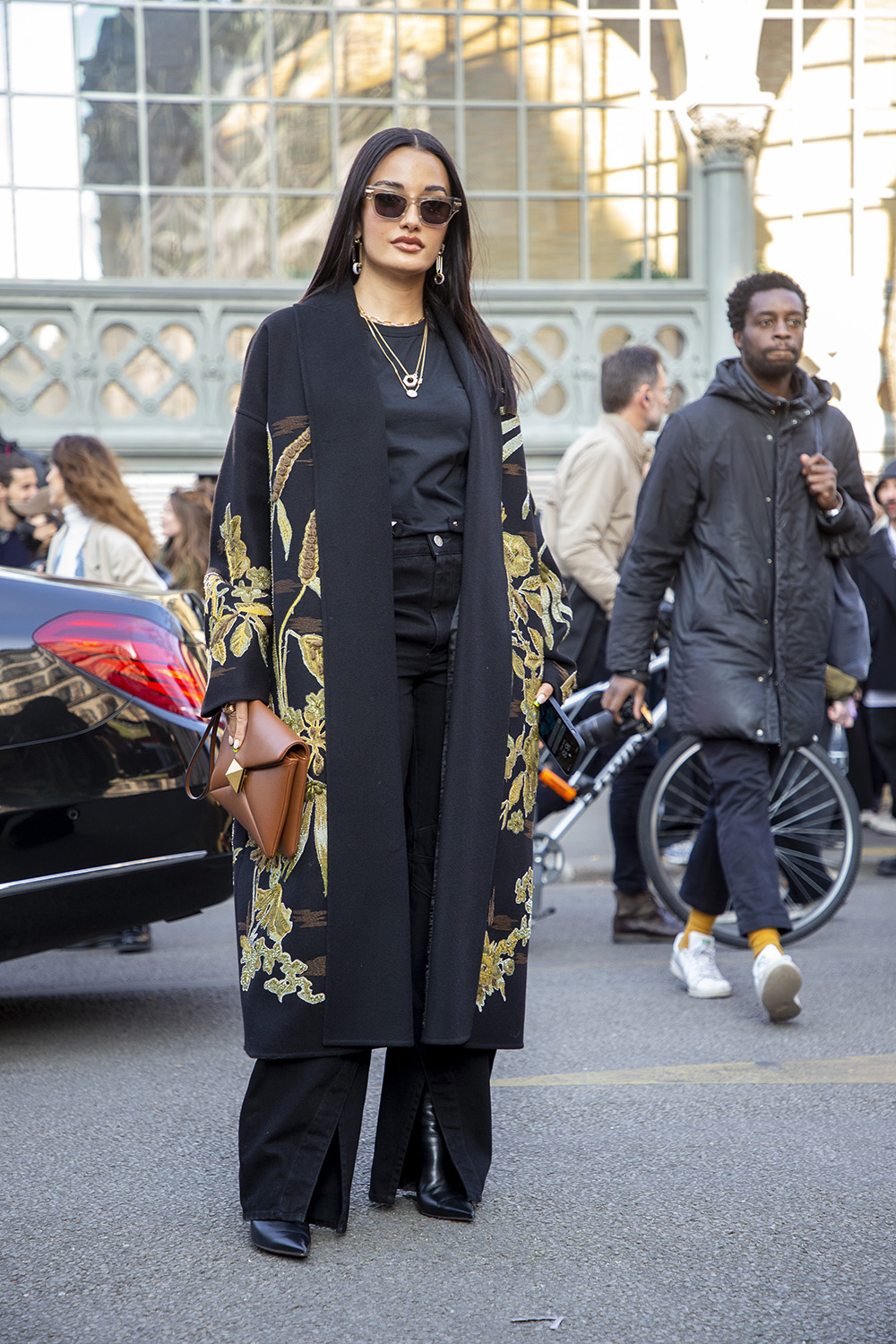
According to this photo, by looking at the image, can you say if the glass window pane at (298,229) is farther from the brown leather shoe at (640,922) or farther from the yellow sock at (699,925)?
the yellow sock at (699,925)


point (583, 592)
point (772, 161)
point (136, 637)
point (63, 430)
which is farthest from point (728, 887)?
point (772, 161)

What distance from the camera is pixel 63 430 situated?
11438 mm

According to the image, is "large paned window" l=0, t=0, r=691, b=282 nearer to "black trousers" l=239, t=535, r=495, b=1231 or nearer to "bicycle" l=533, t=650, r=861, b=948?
"bicycle" l=533, t=650, r=861, b=948

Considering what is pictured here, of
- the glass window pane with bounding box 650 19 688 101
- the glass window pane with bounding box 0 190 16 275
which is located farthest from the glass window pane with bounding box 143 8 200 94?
the glass window pane with bounding box 650 19 688 101

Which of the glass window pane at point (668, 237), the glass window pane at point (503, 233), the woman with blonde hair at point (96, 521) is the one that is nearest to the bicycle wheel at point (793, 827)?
the woman with blonde hair at point (96, 521)

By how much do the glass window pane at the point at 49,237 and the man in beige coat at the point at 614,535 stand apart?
658cm

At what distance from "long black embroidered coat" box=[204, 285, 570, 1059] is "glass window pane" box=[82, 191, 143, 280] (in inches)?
364

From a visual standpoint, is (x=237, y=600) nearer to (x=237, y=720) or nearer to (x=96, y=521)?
(x=237, y=720)

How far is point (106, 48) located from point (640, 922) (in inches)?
335

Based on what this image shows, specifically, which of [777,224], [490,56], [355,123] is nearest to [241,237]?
[355,123]

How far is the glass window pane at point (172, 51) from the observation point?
1146cm

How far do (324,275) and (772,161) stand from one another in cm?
1017

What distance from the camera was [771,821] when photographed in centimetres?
533

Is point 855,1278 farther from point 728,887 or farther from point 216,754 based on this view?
point 728,887
